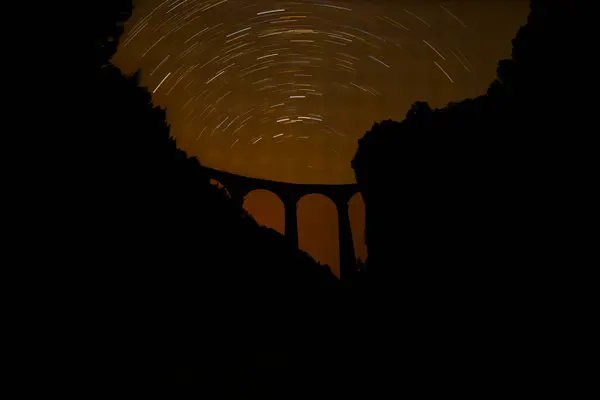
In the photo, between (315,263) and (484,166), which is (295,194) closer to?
(315,263)

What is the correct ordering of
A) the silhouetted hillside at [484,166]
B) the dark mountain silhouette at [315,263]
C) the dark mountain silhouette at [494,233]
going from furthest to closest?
the silhouetted hillside at [484,166]
the dark mountain silhouette at [494,233]
the dark mountain silhouette at [315,263]

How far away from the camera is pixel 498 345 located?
1.96m

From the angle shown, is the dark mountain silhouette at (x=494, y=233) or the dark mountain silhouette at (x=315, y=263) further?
the dark mountain silhouette at (x=494, y=233)

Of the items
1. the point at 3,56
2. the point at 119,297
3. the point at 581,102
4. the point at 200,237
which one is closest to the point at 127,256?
the point at 119,297

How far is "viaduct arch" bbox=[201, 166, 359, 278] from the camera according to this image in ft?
8.24

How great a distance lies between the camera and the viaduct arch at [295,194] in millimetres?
2512

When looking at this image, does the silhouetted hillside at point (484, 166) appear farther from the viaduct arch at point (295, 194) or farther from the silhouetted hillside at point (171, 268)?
the silhouetted hillside at point (171, 268)

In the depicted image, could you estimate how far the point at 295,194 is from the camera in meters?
2.81

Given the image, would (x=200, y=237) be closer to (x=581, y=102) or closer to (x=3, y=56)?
(x=3, y=56)

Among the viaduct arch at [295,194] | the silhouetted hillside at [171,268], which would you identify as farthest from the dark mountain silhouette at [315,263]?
the viaduct arch at [295,194]

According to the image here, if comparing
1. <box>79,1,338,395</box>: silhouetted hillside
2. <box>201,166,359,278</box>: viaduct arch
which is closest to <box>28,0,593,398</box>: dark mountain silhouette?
<box>79,1,338,395</box>: silhouetted hillside

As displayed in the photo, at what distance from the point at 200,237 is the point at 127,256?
0.35 metres

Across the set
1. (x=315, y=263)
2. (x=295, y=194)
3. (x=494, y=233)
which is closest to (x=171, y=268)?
(x=315, y=263)

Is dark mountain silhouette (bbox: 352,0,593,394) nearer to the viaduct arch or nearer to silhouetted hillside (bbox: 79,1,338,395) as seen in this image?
the viaduct arch
